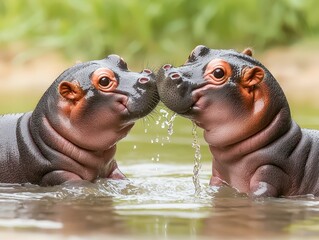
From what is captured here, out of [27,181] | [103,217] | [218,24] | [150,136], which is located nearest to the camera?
[103,217]

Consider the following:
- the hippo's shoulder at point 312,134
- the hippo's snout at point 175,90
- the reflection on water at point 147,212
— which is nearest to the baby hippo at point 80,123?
the reflection on water at point 147,212

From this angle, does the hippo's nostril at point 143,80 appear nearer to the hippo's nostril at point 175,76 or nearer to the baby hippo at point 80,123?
Answer: the baby hippo at point 80,123

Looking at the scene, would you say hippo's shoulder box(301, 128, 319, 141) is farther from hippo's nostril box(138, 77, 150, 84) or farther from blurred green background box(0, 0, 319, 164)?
blurred green background box(0, 0, 319, 164)

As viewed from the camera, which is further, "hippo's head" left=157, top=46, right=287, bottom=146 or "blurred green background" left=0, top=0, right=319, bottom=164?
"blurred green background" left=0, top=0, right=319, bottom=164

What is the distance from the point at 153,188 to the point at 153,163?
143 cm

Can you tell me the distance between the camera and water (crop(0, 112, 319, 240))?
524cm

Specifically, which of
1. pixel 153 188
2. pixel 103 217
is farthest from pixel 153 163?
pixel 103 217

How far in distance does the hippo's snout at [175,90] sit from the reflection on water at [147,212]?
590mm

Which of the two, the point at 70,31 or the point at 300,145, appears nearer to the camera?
the point at 300,145

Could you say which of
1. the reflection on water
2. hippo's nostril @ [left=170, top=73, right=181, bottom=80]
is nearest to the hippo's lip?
hippo's nostril @ [left=170, top=73, right=181, bottom=80]

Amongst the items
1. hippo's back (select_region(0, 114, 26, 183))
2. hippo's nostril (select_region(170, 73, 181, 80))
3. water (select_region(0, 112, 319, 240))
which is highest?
hippo's nostril (select_region(170, 73, 181, 80))

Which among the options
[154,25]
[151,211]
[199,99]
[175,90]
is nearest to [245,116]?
[199,99]

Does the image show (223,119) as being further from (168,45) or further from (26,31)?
(26,31)

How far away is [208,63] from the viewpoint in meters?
6.89
